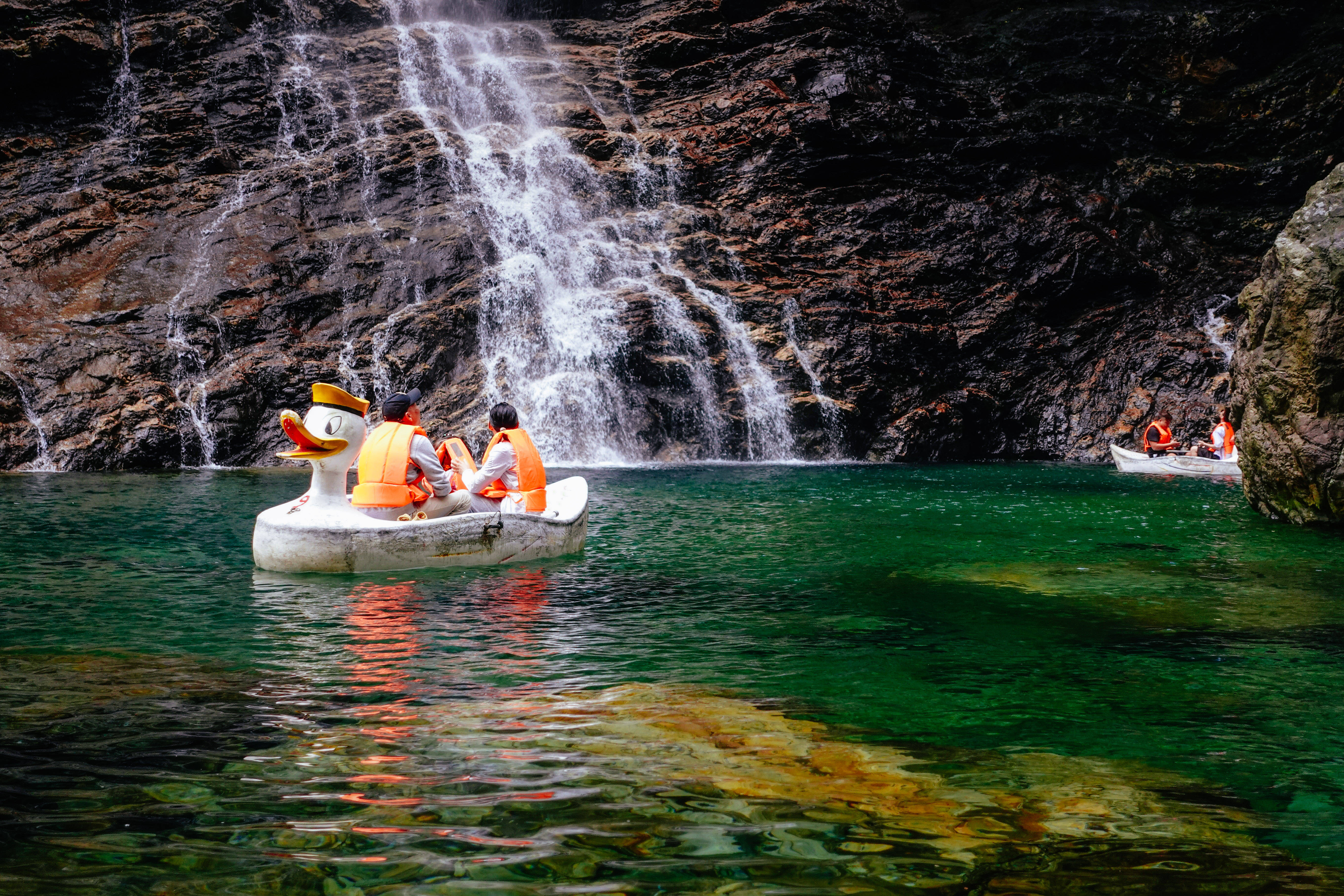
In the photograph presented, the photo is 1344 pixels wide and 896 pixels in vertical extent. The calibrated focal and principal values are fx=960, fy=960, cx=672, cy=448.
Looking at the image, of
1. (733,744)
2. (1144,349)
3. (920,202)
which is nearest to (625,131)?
(920,202)

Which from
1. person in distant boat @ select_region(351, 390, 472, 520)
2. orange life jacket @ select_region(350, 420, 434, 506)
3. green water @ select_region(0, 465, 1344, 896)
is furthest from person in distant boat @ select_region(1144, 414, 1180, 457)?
orange life jacket @ select_region(350, 420, 434, 506)

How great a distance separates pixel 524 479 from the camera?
10.3m

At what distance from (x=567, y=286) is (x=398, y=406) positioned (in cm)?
2008

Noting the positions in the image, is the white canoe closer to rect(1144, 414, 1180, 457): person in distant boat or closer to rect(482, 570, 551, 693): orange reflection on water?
rect(1144, 414, 1180, 457): person in distant boat

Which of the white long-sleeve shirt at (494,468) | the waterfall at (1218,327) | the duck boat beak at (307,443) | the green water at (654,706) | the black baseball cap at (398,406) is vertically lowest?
the green water at (654,706)

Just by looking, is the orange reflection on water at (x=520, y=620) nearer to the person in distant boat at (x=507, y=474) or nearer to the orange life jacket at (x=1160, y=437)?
the person in distant boat at (x=507, y=474)

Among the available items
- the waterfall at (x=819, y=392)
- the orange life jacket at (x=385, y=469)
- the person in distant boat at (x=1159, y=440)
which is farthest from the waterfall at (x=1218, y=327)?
the orange life jacket at (x=385, y=469)

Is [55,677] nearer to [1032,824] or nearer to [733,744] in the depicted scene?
[733,744]

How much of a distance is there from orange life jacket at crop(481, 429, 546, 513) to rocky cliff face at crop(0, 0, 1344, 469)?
627 inches

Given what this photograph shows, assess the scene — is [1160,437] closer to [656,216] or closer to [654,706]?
[656,216]

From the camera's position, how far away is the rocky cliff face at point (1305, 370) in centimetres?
1256

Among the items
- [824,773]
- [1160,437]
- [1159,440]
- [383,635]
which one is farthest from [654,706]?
[1159,440]

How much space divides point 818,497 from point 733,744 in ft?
42.9

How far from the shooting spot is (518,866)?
10.5ft
